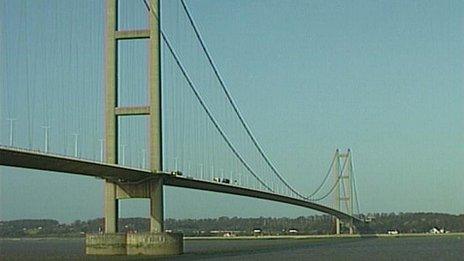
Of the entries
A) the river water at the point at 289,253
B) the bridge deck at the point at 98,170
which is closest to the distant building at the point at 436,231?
the river water at the point at 289,253

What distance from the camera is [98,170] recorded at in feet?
115

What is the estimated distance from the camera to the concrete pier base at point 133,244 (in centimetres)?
3872

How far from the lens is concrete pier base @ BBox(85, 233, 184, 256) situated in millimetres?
38719

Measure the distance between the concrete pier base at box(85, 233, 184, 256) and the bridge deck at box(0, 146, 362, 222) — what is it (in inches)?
97.1

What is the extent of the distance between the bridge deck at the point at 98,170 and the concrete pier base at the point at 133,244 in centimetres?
247

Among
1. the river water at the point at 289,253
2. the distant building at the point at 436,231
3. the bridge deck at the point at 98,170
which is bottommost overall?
the river water at the point at 289,253

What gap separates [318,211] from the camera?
7719 cm

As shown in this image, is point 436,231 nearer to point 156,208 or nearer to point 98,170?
point 156,208

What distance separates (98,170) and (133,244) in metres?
5.26

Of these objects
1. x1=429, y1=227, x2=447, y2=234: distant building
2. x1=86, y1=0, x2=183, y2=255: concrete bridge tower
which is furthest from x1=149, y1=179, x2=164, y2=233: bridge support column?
x1=429, y1=227, x2=447, y2=234: distant building

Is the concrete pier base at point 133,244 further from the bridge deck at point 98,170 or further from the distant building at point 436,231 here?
the distant building at point 436,231

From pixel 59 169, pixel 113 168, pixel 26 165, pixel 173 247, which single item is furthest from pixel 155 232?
pixel 26 165

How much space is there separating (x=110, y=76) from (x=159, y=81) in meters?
2.29

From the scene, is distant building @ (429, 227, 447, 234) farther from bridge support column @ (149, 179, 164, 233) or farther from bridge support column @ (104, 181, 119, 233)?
bridge support column @ (104, 181, 119, 233)
